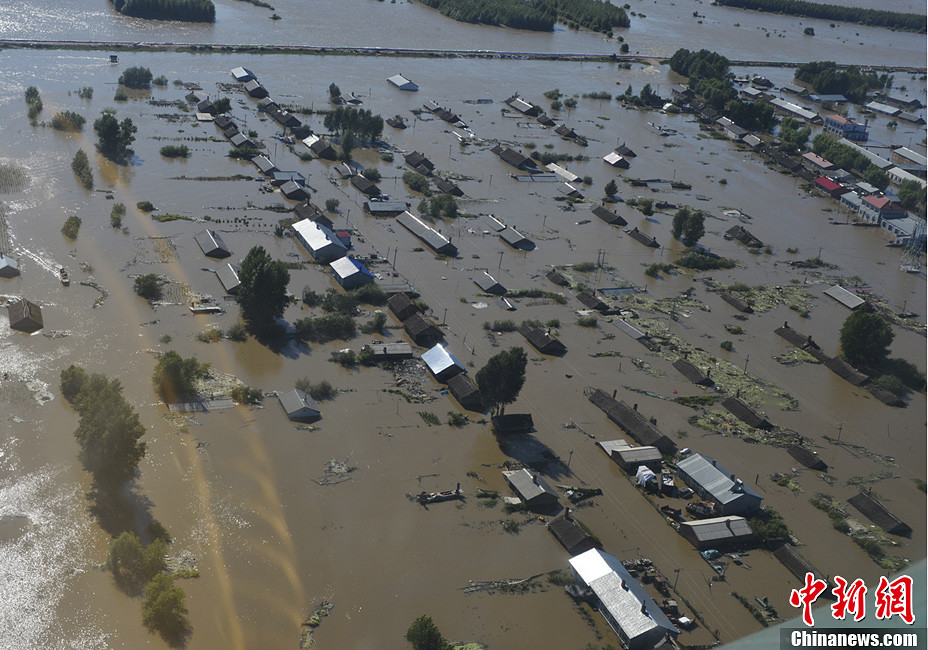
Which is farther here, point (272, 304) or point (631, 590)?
point (272, 304)

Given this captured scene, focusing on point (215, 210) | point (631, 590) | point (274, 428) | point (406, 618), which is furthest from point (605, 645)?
point (215, 210)

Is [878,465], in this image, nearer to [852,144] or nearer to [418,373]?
[418,373]

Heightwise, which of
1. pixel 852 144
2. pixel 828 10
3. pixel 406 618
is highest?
pixel 828 10

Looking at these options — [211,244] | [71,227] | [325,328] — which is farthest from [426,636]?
[71,227]

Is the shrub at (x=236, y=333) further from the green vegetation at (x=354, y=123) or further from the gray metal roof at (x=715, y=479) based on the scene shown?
the green vegetation at (x=354, y=123)

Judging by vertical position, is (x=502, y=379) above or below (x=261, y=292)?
above

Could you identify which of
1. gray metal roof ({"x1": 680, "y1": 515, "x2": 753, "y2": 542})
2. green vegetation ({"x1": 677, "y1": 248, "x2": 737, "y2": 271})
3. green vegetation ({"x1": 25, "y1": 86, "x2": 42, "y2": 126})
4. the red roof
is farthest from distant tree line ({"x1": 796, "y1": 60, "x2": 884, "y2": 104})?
gray metal roof ({"x1": 680, "y1": 515, "x2": 753, "y2": 542})

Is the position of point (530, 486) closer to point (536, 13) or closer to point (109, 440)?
point (109, 440)
